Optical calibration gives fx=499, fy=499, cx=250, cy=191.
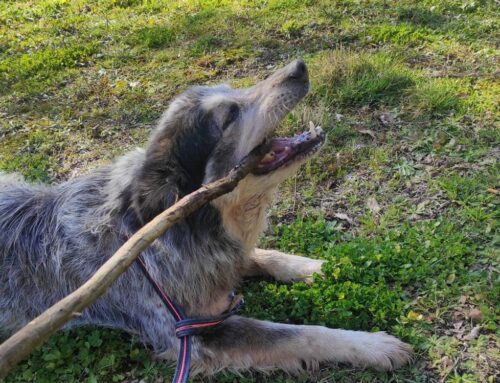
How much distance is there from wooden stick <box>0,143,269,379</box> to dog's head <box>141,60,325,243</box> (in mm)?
144

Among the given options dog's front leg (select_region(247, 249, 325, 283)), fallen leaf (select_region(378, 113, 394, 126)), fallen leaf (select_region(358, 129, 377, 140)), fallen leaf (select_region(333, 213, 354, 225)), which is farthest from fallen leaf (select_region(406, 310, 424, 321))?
fallen leaf (select_region(378, 113, 394, 126))

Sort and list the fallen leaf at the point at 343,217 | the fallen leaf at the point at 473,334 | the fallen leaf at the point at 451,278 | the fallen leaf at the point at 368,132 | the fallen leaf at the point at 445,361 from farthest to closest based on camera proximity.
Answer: the fallen leaf at the point at 368,132
the fallen leaf at the point at 343,217
the fallen leaf at the point at 451,278
the fallen leaf at the point at 473,334
the fallen leaf at the point at 445,361

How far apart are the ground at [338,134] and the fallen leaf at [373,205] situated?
0.04 feet

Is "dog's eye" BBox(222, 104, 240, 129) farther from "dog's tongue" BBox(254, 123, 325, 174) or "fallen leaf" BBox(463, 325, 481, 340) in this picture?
"fallen leaf" BBox(463, 325, 481, 340)

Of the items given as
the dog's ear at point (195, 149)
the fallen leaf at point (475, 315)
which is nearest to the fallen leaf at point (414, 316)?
the fallen leaf at point (475, 315)

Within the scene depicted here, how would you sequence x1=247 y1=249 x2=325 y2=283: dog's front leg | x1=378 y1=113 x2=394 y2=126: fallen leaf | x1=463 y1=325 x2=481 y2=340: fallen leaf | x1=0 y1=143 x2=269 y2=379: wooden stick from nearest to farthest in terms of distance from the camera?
1. x1=0 y1=143 x2=269 y2=379: wooden stick
2. x1=463 y1=325 x2=481 y2=340: fallen leaf
3. x1=247 y1=249 x2=325 y2=283: dog's front leg
4. x1=378 y1=113 x2=394 y2=126: fallen leaf

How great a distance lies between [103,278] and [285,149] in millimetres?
1794

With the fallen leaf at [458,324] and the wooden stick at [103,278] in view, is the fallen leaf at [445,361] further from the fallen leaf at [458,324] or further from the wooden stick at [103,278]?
the wooden stick at [103,278]

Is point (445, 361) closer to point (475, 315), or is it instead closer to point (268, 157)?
point (475, 315)

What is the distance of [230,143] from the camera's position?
351 centimetres

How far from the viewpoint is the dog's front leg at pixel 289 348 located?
3.36m

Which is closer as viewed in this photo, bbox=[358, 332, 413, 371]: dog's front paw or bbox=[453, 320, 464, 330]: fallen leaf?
bbox=[358, 332, 413, 371]: dog's front paw

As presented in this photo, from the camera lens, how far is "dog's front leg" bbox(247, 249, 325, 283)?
4156mm

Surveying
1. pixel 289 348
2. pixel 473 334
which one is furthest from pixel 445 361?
pixel 289 348
